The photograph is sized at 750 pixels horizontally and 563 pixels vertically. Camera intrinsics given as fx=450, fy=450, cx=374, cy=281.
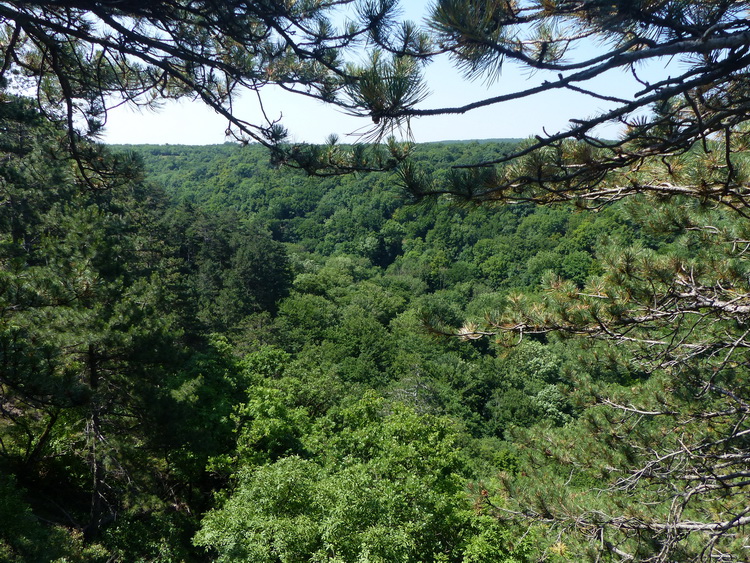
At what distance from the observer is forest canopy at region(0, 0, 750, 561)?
2301 millimetres

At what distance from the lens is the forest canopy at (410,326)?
230 centimetres

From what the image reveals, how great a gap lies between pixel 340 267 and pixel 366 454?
36155 mm

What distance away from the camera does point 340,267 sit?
44.7 m

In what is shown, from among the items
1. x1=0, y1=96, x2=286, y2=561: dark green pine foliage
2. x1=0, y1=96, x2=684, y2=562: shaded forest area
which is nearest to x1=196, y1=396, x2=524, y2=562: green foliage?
x1=0, y1=96, x2=684, y2=562: shaded forest area

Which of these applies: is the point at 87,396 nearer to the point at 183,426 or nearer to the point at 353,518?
the point at 353,518

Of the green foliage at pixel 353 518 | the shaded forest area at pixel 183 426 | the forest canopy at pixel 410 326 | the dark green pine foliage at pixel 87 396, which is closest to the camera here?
the forest canopy at pixel 410 326

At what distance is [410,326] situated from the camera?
792 cm

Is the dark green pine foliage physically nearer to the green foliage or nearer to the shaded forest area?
the shaded forest area

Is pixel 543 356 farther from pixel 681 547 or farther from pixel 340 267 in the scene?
pixel 681 547

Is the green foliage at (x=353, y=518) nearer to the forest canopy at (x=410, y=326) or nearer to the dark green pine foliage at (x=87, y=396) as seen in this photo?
the forest canopy at (x=410, y=326)

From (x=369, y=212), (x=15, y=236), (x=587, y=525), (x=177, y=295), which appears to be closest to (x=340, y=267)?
(x=369, y=212)

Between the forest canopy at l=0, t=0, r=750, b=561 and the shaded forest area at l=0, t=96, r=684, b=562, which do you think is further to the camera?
the shaded forest area at l=0, t=96, r=684, b=562

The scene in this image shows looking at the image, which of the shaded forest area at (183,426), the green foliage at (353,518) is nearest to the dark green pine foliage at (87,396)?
the shaded forest area at (183,426)

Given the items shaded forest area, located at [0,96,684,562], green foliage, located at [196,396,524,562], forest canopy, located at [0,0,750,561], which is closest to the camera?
forest canopy, located at [0,0,750,561]
